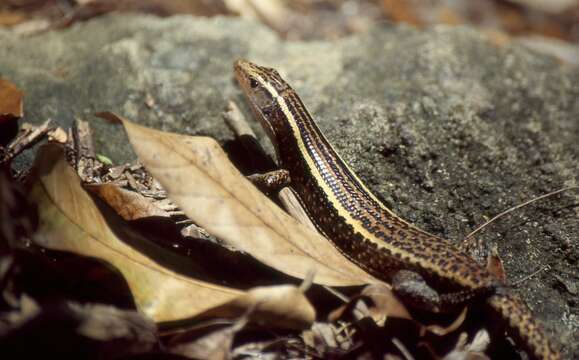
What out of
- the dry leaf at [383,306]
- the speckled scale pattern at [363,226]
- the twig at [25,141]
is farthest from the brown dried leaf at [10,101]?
the dry leaf at [383,306]

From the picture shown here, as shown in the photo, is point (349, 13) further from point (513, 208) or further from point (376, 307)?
point (376, 307)

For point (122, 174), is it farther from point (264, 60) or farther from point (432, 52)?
point (432, 52)

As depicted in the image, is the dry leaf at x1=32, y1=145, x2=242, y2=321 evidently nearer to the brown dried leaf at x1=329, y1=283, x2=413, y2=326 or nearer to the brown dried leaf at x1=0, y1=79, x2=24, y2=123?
the brown dried leaf at x1=329, y1=283, x2=413, y2=326

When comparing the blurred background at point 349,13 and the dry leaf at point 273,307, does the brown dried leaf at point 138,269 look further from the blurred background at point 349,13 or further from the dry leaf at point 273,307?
the blurred background at point 349,13

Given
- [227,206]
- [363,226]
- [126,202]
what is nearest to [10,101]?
[126,202]

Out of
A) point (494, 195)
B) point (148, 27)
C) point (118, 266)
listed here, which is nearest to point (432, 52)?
point (494, 195)

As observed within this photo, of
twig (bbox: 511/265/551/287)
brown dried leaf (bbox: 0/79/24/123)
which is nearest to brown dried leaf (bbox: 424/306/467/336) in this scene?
twig (bbox: 511/265/551/287)
